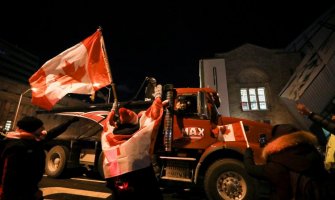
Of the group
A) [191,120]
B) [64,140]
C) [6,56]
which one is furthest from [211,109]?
[6,56]

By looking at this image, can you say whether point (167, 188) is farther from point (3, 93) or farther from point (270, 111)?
point (3, 93)

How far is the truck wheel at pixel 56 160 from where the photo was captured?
8.66 m

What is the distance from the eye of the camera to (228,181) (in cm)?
564

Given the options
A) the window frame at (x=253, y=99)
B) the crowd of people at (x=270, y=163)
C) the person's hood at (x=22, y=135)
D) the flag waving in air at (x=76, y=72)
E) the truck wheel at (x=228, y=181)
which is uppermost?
the window frame at (x=253, y=99)

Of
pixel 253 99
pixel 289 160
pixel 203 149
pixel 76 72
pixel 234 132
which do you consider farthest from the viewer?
pixel 253 99

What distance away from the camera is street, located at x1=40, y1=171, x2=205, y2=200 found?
20.1 ft

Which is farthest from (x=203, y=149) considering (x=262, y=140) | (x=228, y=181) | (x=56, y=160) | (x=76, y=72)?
(x=56, y=160)

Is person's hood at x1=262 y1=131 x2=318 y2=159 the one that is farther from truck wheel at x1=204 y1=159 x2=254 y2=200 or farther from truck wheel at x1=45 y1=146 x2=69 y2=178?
truck wheel at x1=45 y1=146 x2=69 y2=178

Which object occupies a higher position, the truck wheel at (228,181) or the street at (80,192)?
the truck wheel at (228,181)

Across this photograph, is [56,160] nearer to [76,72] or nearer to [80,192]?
[80,192]

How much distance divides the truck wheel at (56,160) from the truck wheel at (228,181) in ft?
20.2

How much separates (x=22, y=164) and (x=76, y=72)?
150 inches

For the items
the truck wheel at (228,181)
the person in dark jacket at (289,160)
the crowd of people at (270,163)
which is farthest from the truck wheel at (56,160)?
the person in dark jacket at (289,160)

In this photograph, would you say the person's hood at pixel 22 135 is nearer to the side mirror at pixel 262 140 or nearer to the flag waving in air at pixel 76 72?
the flag waving in air at pixel 76 72
